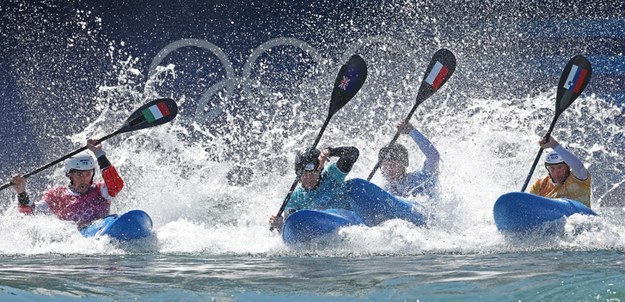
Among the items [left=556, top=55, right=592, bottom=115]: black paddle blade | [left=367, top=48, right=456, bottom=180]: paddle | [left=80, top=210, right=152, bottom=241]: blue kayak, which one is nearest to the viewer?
[left=80, top=210, right=152, bottom=241]: blue kayak

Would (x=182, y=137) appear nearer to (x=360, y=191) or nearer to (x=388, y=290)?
(x=360, y=191)

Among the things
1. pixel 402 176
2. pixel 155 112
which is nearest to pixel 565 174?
pixel 402 176

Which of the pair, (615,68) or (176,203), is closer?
(176,203)

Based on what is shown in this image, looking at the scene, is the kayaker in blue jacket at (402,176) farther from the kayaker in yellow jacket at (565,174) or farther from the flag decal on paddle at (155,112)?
the flag decal on paddle at (155,112)

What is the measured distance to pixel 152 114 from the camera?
27.8 feet

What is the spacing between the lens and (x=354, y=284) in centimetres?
493

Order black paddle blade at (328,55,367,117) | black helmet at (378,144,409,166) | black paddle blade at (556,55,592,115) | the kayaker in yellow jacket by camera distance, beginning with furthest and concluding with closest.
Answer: black paddle blade at (328,55,367,117) < black helmet at (378,144,409,166) < black paddle blade at (556,55,592,115) < the kayaker in yellow jacket

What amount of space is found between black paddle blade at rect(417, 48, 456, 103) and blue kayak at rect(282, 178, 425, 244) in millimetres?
1819

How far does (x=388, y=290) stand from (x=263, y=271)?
3.61ft

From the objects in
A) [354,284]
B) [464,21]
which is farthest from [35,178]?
[354,284]

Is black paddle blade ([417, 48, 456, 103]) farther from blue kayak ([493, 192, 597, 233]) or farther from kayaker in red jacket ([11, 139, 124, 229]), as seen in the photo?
kayaker in red jacket ([11, 139, 124, 229])

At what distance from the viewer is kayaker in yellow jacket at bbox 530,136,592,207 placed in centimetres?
720

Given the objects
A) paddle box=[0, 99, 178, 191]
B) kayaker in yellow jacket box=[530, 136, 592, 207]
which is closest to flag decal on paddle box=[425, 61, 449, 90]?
kayaker in yellow jacket box=[530, 136, 592, 207]

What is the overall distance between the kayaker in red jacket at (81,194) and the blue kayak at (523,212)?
2994mm
